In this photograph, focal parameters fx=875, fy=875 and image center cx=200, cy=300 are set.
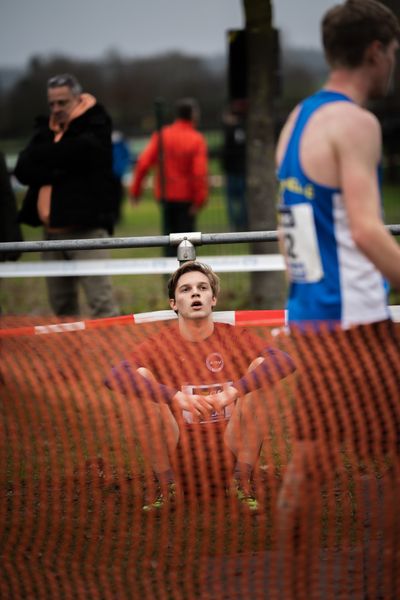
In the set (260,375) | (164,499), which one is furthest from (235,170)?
(164,499)

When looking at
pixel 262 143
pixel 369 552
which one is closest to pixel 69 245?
pixel 369 552

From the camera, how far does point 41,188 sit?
21.9 ft

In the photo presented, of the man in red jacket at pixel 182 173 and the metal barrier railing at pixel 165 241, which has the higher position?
the man in red jacket at pixel 182 173

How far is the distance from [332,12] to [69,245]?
6.66 ft

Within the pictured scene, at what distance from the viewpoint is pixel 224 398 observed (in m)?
3.68

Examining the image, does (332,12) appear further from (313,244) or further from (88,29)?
(88,29)

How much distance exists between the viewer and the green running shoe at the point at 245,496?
11.3ft

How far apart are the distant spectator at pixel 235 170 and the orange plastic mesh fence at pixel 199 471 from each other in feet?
25.0

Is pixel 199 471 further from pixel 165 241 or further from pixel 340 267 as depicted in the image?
pixel 165 241

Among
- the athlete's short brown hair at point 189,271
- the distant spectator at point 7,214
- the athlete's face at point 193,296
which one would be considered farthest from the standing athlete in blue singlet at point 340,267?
the distant spectator at point 7,214

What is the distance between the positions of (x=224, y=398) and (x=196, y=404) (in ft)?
0.40

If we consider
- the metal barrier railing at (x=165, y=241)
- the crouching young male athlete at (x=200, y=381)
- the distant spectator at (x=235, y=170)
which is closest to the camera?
the crouching young male athlete at (x=200, y=381)

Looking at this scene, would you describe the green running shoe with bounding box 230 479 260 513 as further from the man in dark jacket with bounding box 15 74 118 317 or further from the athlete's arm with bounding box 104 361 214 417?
the man in dark jacket with bounding box 15 74 118 317

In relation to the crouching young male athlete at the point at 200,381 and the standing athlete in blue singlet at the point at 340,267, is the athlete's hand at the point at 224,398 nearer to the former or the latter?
the crouching young male athlete at the point at 200,381
